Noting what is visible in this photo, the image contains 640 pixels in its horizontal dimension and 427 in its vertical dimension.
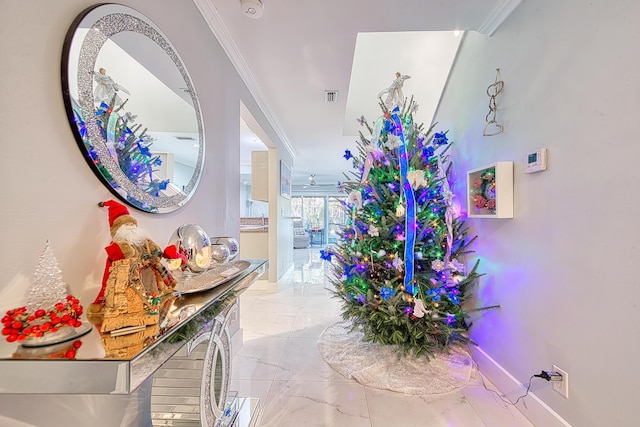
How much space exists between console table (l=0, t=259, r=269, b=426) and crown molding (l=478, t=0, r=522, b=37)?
80.1 inches

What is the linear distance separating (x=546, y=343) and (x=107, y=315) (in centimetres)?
182

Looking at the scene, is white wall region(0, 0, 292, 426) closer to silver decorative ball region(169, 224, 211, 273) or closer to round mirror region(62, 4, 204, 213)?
round mirror region(62, 4, 204, 213)

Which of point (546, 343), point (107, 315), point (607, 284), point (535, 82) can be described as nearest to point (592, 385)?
point (546, 343)

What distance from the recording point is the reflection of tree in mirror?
0.85 metres

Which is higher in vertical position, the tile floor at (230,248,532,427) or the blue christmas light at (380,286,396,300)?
the blue christmas light at (380,286,396,300)

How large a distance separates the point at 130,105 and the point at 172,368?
1010 millimetres

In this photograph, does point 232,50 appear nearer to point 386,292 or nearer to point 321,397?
point 386,292

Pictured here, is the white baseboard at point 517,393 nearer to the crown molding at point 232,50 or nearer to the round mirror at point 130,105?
the round mirror at point 130,105

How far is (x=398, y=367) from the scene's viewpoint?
1.84m

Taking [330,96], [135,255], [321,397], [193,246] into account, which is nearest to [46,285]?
[135,255]

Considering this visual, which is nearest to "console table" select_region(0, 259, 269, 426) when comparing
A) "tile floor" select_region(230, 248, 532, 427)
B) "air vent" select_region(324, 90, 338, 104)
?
"tile floor" select_region(230, 248, 532, 427)

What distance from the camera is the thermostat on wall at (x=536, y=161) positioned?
1.32 m

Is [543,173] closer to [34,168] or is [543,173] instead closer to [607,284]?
[607,284]

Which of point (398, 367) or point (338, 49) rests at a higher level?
point (338, 49)
